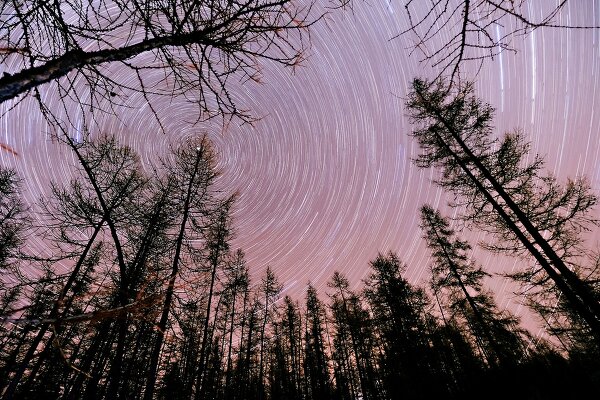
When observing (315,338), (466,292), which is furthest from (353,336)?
(466,292)

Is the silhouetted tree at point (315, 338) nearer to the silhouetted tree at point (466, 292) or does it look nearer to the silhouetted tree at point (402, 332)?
the silhouetted tree at point (402, 332)

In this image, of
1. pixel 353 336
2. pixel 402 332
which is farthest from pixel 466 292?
pixel 353 336

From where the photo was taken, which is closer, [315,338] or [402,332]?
[402,332]

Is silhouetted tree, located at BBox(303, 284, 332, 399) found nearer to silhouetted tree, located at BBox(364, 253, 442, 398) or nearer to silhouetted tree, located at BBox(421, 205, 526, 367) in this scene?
silhouetted tree, located at BBox(364, 253, 442, 398)

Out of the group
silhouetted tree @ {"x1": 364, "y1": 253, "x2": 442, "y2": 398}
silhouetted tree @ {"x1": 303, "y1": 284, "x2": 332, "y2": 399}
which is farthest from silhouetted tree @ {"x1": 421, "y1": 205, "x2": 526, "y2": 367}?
silhouetted tree @ {"x1": 303, "y1": 284, "x2": 332, "y2": 399}

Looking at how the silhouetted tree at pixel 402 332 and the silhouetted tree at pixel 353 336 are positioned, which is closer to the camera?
the silhouetted tree at pixel 402 332

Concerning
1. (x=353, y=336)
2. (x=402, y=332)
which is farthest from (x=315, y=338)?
(x=402, y=332)

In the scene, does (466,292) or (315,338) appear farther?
(315,338)

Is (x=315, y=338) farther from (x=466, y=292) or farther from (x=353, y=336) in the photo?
(x=466, y=292)

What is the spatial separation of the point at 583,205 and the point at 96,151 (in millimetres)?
17532

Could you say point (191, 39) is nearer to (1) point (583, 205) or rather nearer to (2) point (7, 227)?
(1) point (583, 205)

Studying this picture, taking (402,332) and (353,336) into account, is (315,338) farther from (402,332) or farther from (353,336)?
(402,332)

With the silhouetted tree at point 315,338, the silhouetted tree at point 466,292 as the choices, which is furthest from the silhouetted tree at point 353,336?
the silhouetted tree at point 466,292

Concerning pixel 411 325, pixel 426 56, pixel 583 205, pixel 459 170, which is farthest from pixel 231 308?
pixel 426 56
